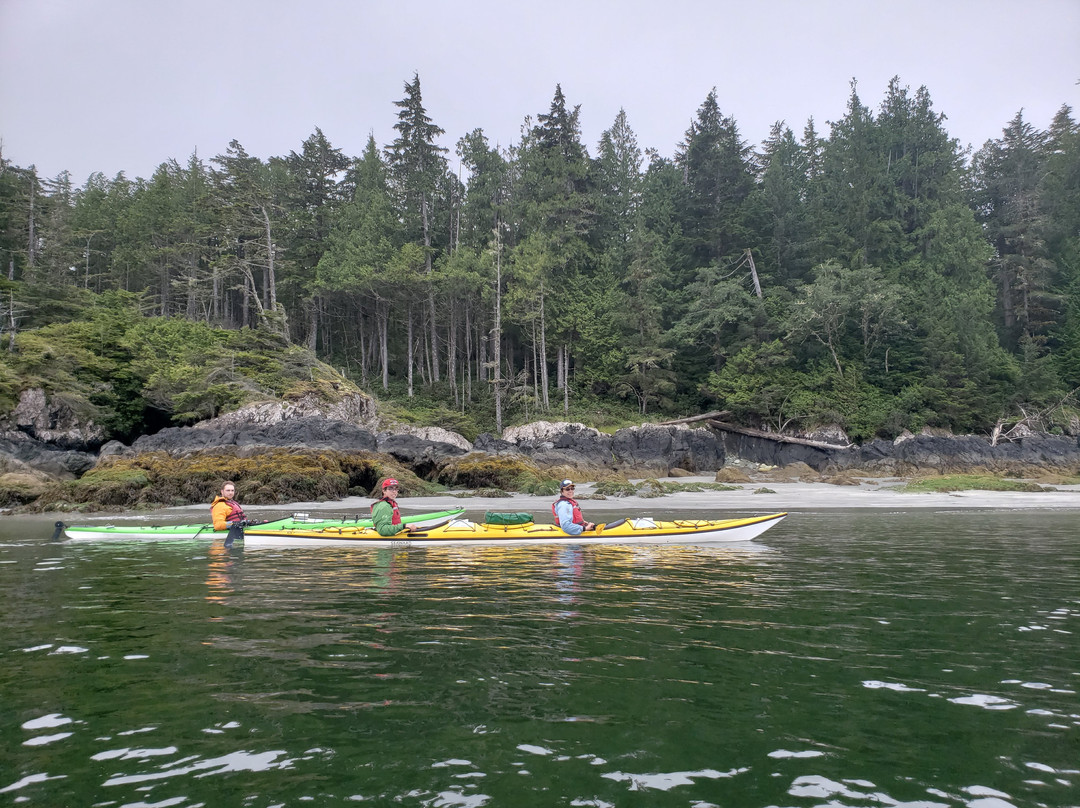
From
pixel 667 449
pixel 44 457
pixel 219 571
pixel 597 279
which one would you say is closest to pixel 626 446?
pixel 667 449

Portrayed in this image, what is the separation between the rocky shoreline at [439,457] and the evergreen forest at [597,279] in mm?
2796

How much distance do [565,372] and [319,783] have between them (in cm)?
3890

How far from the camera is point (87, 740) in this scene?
12.5 ft

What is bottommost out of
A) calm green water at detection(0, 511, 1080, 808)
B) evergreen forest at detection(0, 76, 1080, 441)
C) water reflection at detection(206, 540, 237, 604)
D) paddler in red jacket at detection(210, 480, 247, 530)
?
calm green water at detection(0, 511, 1080, 808)

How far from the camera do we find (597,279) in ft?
146

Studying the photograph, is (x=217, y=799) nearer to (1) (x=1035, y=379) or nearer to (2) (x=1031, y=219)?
(1) (x=1035, y=379)

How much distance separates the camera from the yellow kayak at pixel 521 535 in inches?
507

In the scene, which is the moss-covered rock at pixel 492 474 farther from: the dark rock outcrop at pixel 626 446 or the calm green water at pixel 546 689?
the calm green water at pixel 546 689

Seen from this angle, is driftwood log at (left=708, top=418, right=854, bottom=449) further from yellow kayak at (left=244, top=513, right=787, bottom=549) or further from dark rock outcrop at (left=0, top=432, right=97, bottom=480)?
dark rock outcrop at (left=0, top=432, right=97, bottom=480)

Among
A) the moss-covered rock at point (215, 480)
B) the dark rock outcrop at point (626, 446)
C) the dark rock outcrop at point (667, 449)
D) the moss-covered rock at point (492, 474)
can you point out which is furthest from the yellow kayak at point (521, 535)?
the dark rock outcrop at point (667, 449)

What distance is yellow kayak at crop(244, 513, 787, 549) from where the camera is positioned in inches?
507

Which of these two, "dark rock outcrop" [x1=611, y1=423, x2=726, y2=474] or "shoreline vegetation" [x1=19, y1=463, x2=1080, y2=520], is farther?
"dark rock outcrop" [x1=611, y1=423, x2=726, y2=474]

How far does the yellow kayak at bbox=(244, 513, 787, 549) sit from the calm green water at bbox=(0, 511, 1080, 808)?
3158 mm

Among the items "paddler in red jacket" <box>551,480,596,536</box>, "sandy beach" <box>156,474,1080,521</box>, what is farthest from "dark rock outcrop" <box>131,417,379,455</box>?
"paddler in red jacket" <box>551,480,596,536</box>
